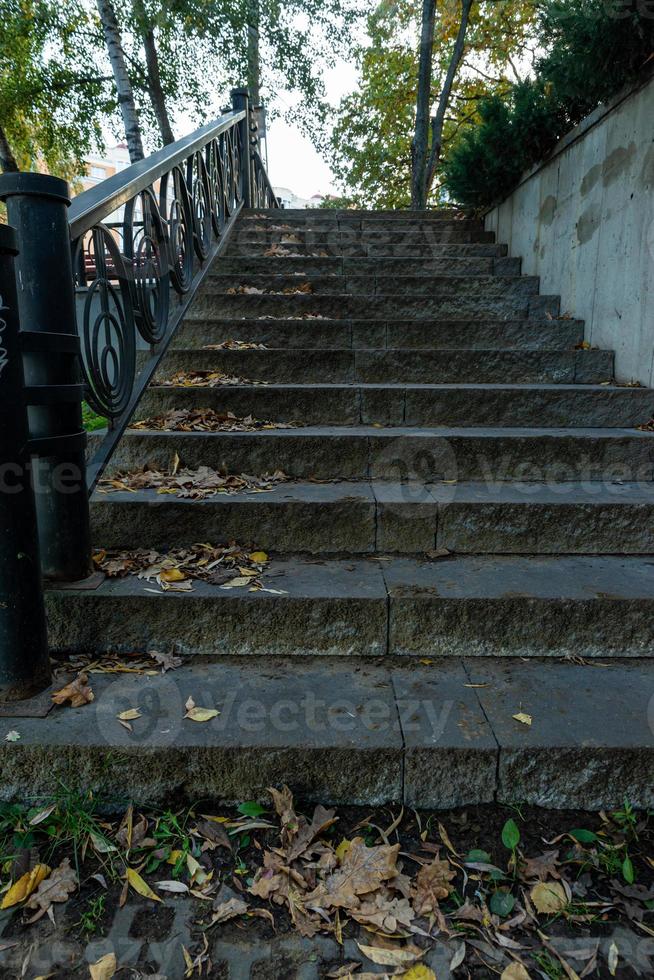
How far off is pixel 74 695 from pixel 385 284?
363 centimetres

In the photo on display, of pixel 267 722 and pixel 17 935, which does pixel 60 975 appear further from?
pixel 267 722

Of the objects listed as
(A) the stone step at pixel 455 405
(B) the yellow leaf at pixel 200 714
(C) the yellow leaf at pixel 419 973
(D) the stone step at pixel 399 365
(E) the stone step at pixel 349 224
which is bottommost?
(C) the yellow leaf at pixel 419 973

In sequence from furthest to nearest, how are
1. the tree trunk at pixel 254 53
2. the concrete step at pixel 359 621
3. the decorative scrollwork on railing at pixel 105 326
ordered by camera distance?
the tree trunk at pixel 254 53 < the decorative scrollwork on railing at pixel 105 326 < the concrete step at pixel 359 621

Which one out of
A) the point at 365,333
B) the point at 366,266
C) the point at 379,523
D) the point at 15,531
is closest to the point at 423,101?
the point at 366,266

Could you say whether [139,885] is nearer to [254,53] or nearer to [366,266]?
[366,266]

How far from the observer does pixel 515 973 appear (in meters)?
1.32

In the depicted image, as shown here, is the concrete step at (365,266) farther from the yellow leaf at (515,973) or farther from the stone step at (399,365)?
the yellow leaf at (515,973)

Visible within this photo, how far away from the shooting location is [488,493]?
268cm

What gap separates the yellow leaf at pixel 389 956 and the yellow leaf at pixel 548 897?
0.32m

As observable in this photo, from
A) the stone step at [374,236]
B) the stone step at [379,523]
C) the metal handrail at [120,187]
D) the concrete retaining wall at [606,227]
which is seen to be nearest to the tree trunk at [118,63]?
the stone step at [374,236]

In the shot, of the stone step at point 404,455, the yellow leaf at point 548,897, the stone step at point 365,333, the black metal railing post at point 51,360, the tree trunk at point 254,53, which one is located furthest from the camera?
the tree trunk at point 254,53

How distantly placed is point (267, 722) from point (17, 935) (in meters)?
0.73

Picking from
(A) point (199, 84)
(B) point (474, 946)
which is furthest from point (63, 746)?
(A) point (199, 84)

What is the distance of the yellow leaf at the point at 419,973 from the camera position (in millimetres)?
1318
